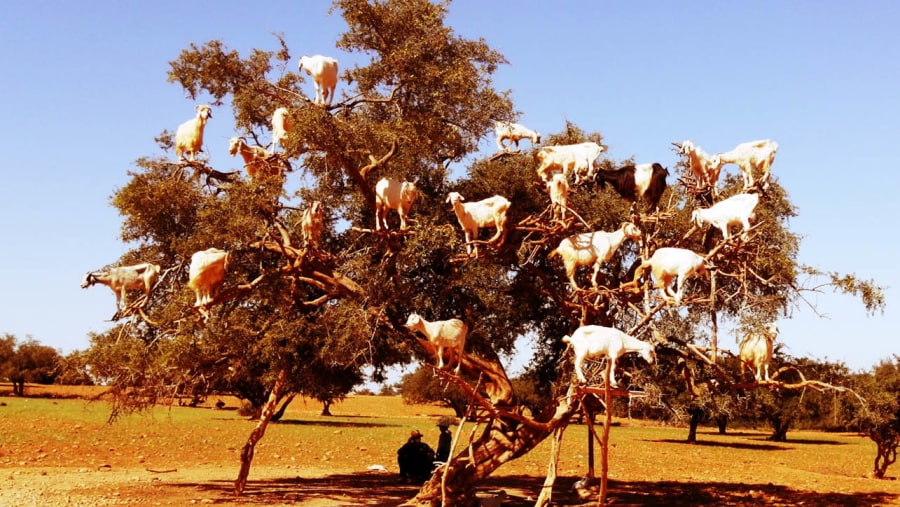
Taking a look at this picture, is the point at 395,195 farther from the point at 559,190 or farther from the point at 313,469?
the point at 313,469

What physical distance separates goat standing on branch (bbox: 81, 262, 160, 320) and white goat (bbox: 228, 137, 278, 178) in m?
2.19

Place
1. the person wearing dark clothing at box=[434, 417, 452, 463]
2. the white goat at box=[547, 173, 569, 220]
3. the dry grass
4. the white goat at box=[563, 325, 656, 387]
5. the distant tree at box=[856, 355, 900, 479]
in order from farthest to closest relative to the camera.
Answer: the distant tree at box=[856, 355, 900, 479], the person wearing dark clothing at box=[434, 417, 452, 463], the dry grass, the white goat at box=[547, 173, 569, 220], the white goat at box=[563, 325, 656, 387]

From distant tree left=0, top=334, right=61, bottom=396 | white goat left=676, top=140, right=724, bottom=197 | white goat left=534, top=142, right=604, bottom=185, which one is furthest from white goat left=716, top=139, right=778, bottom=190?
distant tree left=0, top=334, right=61, bottom=396

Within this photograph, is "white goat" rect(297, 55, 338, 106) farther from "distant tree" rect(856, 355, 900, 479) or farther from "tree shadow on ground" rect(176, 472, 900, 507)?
"distant tree" rect(856, 355, 900, 479)

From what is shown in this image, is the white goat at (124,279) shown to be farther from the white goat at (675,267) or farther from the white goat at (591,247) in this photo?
the white goat at (675,267)

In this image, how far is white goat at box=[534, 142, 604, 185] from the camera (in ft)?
40.4

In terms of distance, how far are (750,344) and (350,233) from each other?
719 centimetres

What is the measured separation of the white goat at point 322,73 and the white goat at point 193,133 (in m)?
1.66

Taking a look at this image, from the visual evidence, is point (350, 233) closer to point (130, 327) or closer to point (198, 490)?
point (130, 327)

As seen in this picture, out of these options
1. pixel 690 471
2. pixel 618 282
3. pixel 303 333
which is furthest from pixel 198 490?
pixel 690 471

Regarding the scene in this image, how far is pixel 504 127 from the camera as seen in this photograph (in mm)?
13320

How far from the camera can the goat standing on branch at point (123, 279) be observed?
11.6 meters

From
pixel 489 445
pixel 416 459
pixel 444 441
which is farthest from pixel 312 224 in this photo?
pixel 416 459

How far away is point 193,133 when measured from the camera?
12.2 metres
